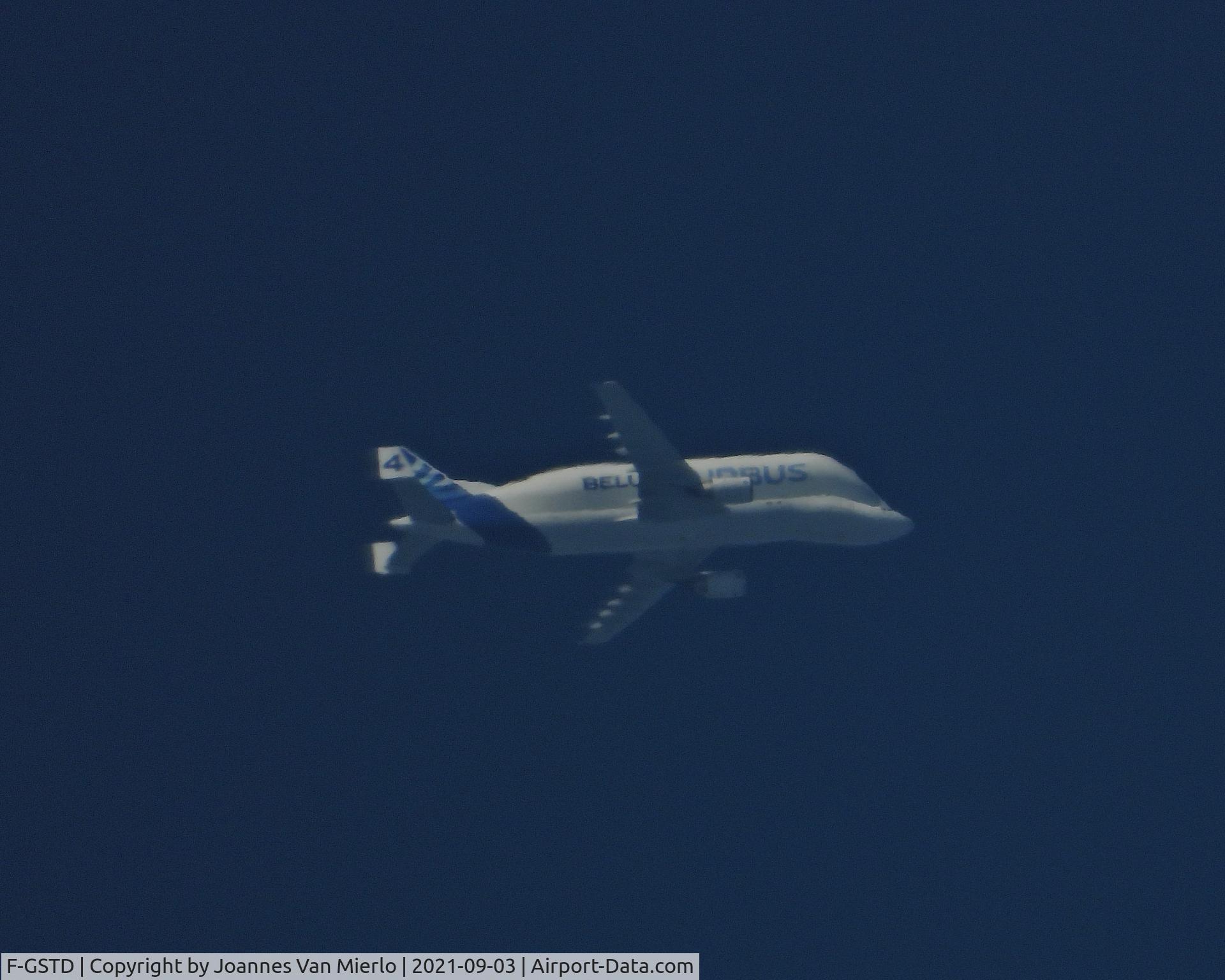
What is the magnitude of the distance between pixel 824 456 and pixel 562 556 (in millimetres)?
12394

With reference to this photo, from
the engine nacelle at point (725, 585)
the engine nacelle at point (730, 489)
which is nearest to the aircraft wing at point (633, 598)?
the engine nacelle at point (725, 585)

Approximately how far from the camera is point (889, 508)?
114562 millimetres

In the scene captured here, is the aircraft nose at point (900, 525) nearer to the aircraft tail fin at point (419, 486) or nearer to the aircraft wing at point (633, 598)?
the aircraft wing at point (633, 598)

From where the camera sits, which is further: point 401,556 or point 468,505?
point 401,556

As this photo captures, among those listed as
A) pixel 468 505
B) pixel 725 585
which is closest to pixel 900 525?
pixel 725 585

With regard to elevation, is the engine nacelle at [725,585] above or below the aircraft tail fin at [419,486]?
below

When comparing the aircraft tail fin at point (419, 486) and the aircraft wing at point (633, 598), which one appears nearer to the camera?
the aircraft tail fin at point (419, 486)

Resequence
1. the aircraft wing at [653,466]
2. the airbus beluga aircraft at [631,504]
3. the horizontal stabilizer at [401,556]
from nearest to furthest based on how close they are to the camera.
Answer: the aircraft wing at [653,466] → the airbus beluga aircraft at [631,504] → the horizontal stabilizer at [401,556]

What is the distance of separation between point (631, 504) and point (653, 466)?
2096mm

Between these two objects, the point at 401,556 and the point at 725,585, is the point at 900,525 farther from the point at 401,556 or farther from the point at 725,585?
the point at 401,556

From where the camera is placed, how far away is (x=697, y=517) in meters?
110

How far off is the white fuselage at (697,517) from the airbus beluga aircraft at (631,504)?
39 millimetres

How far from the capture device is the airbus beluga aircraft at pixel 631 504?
109125mm

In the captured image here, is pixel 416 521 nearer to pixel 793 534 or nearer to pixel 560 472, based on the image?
pixel 560 472
